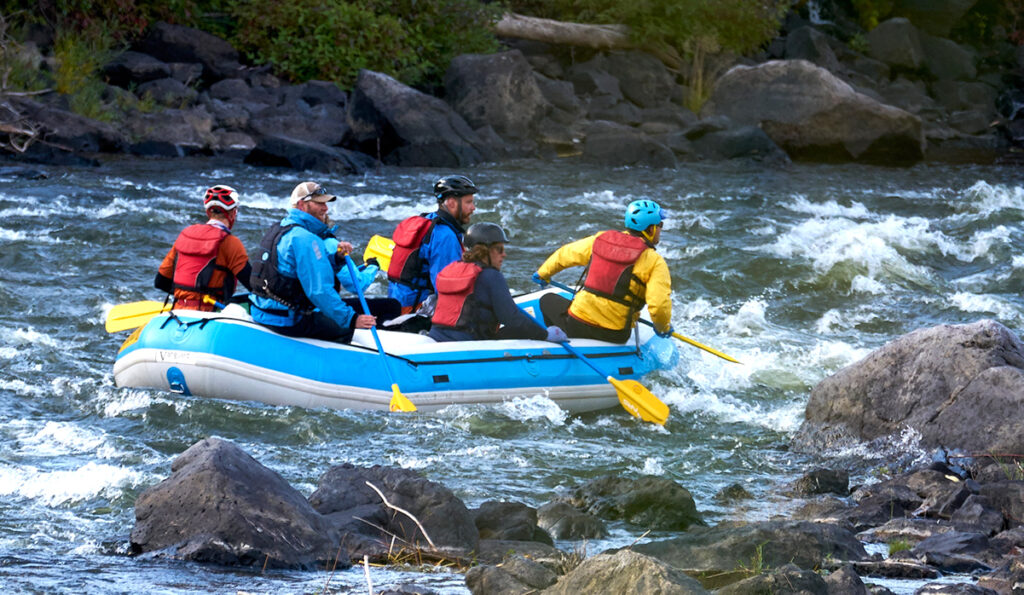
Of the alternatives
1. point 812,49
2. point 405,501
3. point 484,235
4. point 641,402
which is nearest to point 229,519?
point 405,501

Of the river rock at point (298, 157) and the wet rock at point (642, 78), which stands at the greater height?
the wet rock at point (642, 78)

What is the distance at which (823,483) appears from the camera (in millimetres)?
5598

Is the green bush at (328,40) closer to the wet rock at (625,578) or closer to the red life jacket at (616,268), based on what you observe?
the red life jacket at (616,268)

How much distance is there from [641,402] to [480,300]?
44.4 inches

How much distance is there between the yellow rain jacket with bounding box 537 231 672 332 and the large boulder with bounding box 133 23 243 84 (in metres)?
13.9

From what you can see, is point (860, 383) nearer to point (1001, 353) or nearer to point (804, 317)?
point (1001, 353)

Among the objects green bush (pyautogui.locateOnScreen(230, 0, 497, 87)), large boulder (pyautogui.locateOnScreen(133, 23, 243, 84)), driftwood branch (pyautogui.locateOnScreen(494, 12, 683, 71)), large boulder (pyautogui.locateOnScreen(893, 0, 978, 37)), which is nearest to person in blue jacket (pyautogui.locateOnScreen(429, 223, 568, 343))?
green bush (pyautogui.locateOnScreen(230, 0, 497, 87))

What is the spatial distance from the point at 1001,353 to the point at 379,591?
3797mm

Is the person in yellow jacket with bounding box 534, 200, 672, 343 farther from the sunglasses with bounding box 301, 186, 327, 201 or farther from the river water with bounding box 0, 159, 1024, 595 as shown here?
the sunglasses with bounding box 301, 186, 327, 201

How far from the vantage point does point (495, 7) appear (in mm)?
22281

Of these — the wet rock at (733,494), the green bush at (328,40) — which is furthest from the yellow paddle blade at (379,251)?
the green bush at (328,40)

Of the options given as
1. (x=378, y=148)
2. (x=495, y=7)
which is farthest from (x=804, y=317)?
(x=495, y=7)

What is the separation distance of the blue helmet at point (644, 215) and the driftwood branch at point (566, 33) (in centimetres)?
1612

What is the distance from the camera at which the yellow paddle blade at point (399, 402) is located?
672 cm
